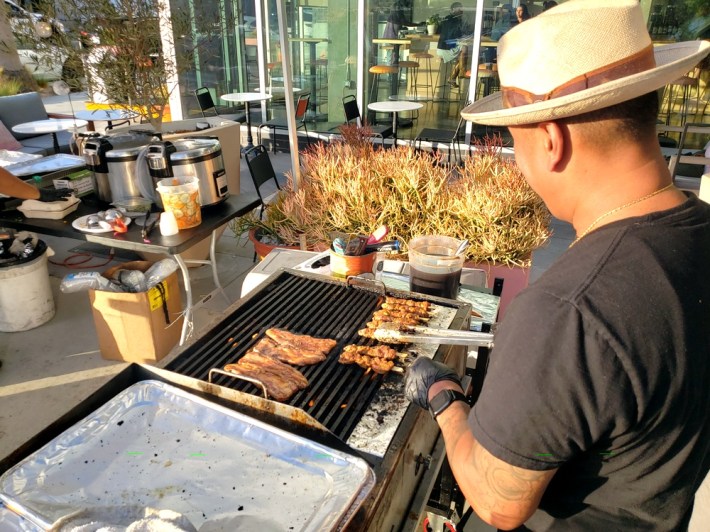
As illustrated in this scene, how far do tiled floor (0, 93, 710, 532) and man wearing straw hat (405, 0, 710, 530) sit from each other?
133 cm

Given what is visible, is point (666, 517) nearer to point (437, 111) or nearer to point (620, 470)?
point (620, 470)

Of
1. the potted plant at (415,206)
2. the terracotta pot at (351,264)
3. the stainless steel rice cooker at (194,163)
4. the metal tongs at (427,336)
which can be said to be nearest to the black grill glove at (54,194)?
the stainless steel rice cooker at (194,163)

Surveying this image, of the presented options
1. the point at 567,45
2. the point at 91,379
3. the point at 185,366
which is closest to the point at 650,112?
the point at 567,45

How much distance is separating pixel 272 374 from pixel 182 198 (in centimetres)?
166

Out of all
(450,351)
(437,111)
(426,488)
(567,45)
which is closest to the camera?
(567,45)

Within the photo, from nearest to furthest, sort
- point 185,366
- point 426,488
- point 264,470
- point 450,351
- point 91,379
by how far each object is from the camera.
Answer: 1. point 264,470
2. point 426,488
3. point 185,366
4. point 450,351
5. point 91,379

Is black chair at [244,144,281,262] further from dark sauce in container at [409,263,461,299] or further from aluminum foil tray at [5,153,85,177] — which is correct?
dark sauce in container at [409,263,461,299]

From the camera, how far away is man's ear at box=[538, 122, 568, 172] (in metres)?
1.07

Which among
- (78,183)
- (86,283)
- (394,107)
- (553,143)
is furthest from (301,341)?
(394,107)

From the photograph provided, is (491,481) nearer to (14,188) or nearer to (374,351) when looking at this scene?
(374,351)

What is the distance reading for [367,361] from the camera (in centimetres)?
185

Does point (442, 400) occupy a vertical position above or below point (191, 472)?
above

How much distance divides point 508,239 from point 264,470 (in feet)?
8.74

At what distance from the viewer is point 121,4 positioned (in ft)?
16.1
